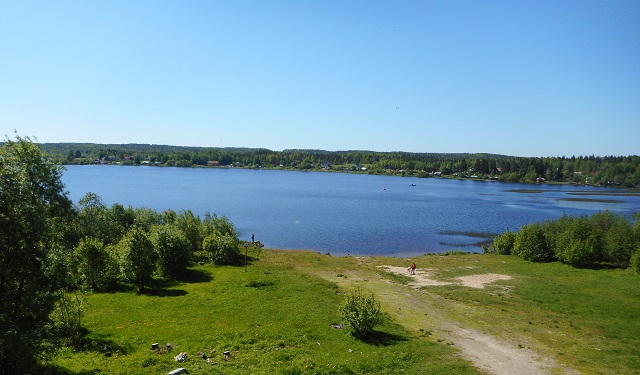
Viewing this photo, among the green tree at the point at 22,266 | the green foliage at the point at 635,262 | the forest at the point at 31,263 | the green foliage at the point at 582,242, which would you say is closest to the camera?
the green tree at the point at 22,266

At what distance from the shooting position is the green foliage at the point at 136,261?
3788 centimetres

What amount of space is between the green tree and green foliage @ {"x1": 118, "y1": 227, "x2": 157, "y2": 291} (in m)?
20.4

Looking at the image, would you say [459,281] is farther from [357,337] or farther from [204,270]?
[204,270]

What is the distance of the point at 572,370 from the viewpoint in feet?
72.3

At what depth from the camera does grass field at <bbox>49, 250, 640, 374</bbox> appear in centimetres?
2095

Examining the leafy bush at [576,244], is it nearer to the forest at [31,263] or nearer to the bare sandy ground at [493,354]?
the bare sandy ground at [493,354]

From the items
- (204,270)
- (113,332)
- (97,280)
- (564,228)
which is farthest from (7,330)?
(564,228)

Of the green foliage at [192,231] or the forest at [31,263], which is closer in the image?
the forest at [31,263]

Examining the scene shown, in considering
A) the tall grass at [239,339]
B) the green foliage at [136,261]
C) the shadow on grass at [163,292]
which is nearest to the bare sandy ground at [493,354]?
the tall grass at [239,339]

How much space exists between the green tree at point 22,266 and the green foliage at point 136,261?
20350 millimetres

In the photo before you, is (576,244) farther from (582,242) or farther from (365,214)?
(365,214)

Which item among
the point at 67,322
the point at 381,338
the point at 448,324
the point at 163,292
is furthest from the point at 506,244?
the point at 67,322

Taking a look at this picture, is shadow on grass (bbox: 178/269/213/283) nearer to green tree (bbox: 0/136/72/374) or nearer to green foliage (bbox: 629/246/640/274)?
green tree (bbox: 0/136/72/374)

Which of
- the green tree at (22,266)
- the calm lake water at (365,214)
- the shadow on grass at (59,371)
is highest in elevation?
the green tree at (22,266)
